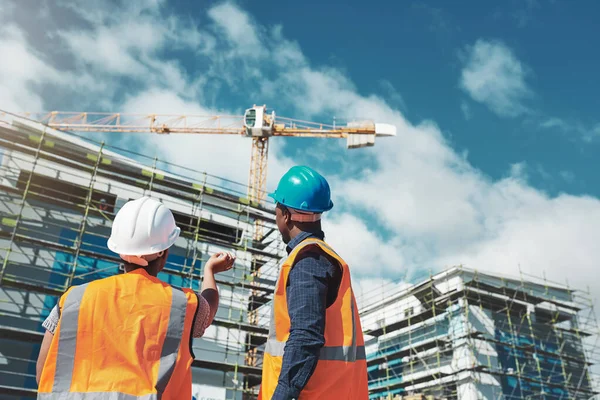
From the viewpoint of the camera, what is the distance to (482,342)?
20031 millimetres

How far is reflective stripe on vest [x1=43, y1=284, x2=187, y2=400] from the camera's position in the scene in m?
1.62

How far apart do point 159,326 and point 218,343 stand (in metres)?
13.3

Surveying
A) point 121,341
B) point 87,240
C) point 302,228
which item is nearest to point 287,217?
point 302,228

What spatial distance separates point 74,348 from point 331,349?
0.84 meters

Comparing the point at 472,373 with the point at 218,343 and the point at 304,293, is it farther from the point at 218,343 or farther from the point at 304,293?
the point at 304,293

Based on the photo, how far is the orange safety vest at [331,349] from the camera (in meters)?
1.80

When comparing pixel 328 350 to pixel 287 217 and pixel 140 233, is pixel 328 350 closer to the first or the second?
pixel 287 217

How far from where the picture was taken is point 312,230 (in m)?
2.18

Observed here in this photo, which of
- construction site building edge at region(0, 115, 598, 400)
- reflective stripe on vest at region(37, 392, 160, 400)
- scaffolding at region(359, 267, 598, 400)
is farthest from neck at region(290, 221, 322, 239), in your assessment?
scaffolding at region(359, 267, 598, 400)

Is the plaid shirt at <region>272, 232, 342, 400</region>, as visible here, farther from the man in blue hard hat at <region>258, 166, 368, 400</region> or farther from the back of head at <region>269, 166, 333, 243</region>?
the back of head at <region>269, 166, 333, 243</region>

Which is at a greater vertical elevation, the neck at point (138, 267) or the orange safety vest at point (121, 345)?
the neck at point (138, 267)

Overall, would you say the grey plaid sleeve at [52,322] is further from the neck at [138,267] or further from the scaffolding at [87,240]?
the scaffolding at [87,240]

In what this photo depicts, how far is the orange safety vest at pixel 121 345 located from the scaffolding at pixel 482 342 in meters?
18.5

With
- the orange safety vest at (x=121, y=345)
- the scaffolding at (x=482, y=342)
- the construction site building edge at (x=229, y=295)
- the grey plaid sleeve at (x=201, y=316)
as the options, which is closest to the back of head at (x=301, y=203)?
the grey plaid sleeve at (x=201, y=316)
